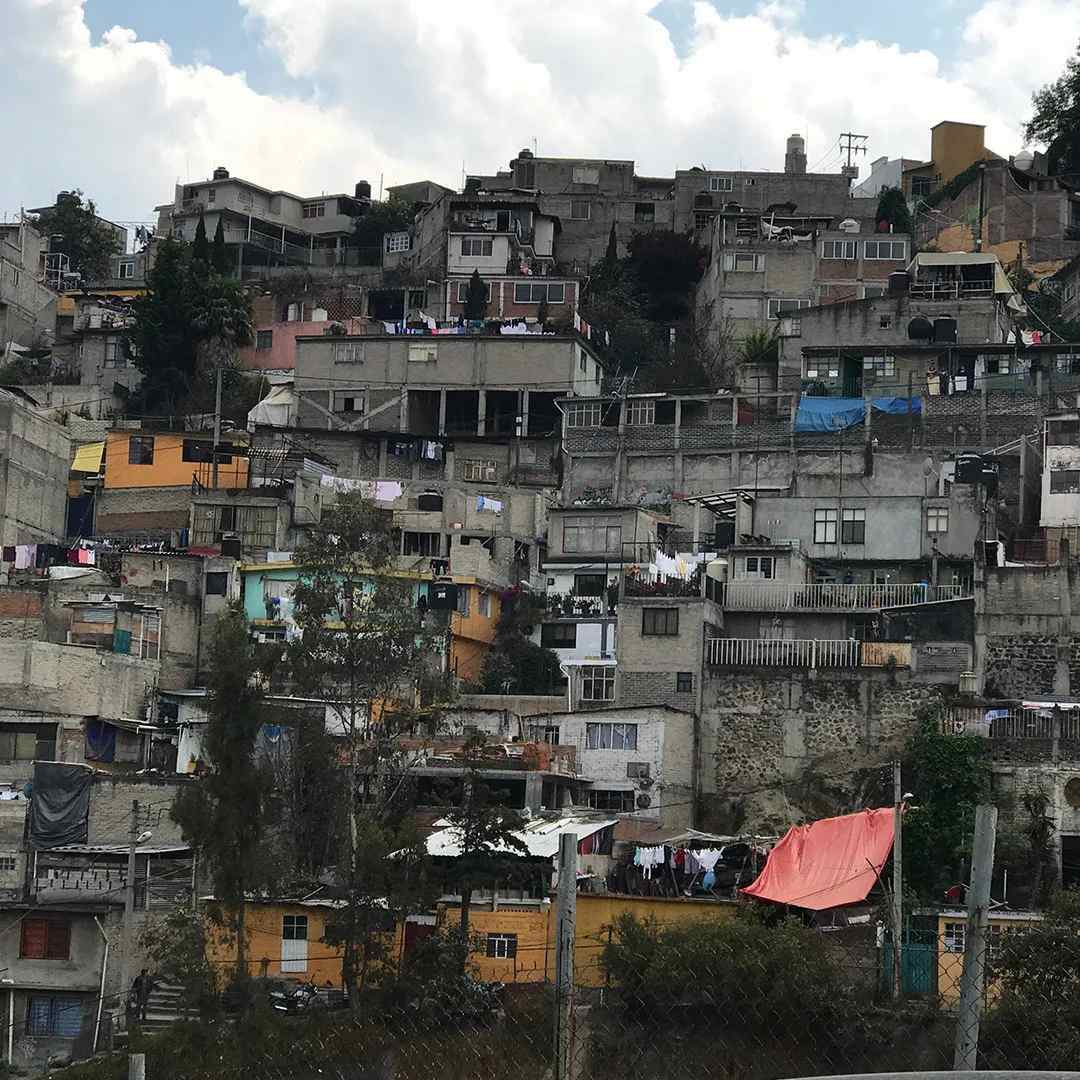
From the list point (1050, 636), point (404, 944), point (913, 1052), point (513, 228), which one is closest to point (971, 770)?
point (1050, 636)

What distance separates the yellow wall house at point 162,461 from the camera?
51.1m

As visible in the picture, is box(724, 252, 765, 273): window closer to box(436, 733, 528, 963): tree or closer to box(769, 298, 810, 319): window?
box(769, 298, 810, 319): window

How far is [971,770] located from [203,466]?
24.6m

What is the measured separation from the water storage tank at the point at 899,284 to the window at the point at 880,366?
10.0 feet

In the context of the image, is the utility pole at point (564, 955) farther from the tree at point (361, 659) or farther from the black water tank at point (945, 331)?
the black water tank at point (945, 331)

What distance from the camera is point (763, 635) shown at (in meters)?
39.1

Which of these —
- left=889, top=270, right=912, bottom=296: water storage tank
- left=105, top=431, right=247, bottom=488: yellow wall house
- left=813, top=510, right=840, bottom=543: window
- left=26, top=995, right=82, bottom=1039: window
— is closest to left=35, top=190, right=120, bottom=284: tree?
left=105, top=431, right=247, bottom=488: yellow wall house

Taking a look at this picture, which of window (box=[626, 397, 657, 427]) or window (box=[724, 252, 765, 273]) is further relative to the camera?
window (box=[724, 252, 765, 273])

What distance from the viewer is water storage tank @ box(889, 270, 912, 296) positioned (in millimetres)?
54594

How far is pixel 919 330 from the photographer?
53.2 meters

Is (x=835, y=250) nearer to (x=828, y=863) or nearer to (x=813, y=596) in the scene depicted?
(x=813, y=596)

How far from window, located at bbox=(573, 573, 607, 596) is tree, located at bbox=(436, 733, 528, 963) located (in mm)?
13709

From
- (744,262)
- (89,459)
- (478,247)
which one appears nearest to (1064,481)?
(744,262)

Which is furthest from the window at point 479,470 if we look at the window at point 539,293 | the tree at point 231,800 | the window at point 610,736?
the tree at point 231,800
